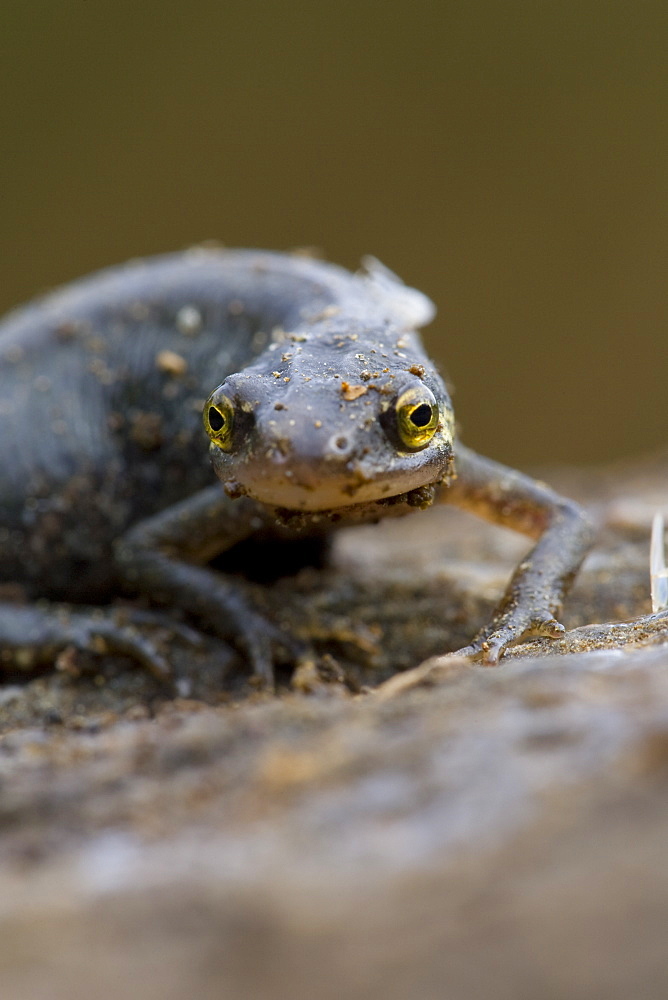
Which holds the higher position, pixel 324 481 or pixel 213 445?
pixel 213 445

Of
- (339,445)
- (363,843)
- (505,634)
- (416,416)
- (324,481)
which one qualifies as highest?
(416,416)

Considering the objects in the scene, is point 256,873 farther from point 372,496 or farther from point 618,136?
point 618,136

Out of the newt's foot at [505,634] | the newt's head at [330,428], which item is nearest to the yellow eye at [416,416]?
the newt's head at [330,428]

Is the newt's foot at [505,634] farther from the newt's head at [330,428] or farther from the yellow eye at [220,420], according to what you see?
the yellow eye at [220,420]

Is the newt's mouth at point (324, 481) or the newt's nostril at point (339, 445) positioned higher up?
the newt's nostril at point (339, 445)

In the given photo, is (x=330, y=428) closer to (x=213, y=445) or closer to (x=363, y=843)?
(x=213, y=445)


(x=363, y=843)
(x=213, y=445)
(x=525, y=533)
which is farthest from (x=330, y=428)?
(x=525, y=533)

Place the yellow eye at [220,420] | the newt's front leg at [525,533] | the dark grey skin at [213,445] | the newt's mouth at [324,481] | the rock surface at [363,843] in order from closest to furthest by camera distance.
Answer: the rock surface at [363,843] < the newt's mouth at [324,481] < the dark grey skin at [213,445] < the yellow eye at [220,420] < the newt's front leg at [525,533]
